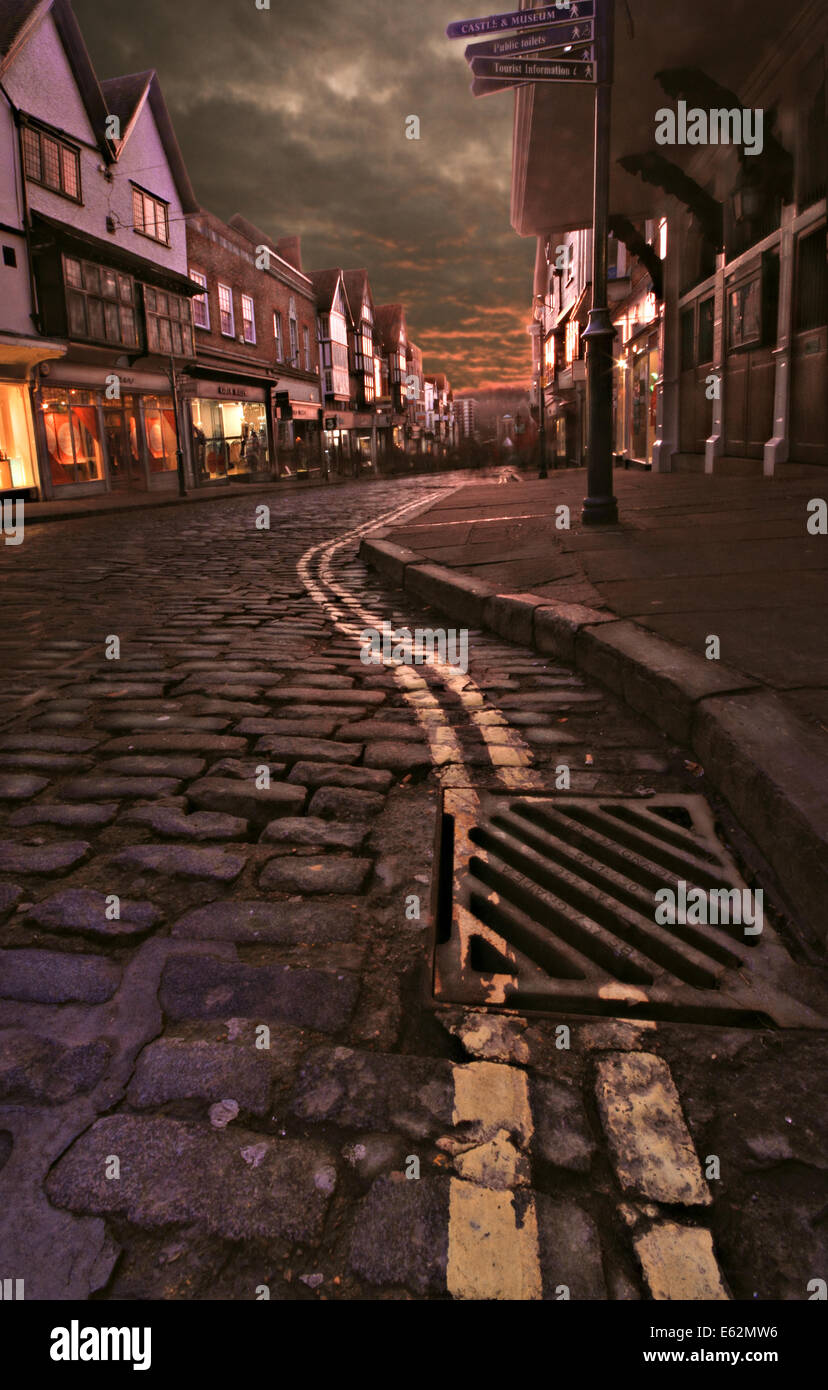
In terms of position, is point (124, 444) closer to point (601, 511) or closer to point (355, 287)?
point (601, 511)

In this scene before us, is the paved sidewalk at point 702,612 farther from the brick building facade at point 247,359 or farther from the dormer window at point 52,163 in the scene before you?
the brick building facade at point 247,359

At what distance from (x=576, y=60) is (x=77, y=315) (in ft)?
59.3

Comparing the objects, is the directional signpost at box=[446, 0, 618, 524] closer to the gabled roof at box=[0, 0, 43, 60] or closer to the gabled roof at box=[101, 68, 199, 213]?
the gabled roof at box=[0, 0, 43, 60]

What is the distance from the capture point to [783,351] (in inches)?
418

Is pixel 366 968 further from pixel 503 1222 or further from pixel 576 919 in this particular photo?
pixel 503 1222

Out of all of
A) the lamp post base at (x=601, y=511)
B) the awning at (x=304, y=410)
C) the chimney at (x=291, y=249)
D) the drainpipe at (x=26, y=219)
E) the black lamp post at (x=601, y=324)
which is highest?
the chimney at (x=291, y=249)

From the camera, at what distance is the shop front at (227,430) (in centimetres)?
3027

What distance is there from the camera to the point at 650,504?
10156 mm

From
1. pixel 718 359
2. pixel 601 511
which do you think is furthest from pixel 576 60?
pixel 718 359

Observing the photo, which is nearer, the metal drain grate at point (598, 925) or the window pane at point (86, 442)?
the metal drain grate at point (598, 925)

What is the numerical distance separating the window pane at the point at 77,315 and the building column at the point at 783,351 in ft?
56.8

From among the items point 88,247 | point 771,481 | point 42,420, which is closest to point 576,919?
point 771,481

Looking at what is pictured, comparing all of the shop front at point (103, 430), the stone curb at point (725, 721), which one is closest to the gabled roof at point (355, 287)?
the shop front at point (103, 430)
